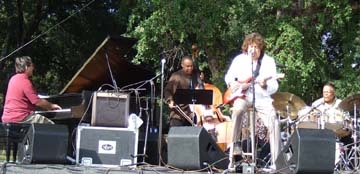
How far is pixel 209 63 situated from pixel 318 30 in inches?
102

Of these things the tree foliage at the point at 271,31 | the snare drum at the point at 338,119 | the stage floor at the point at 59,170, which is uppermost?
the tree foliage at the point at 271,31

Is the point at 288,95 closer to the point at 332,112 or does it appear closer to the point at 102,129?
the point at 332,112

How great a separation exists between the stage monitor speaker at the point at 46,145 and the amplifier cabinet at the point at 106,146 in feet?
3.16

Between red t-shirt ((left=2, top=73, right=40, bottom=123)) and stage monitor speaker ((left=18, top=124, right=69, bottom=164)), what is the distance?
1207 millimetres

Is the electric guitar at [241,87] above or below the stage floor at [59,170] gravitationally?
above

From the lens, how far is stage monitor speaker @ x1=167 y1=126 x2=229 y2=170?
5617mm

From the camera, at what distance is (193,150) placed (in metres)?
5.62

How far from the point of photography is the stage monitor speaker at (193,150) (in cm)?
562

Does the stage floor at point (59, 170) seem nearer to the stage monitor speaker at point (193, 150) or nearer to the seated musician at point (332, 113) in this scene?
the stage monitor speaker at point (193, 150)

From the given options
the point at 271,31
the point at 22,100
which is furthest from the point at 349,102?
the point at 22,100

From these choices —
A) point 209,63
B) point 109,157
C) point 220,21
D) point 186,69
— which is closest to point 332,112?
point 186,69

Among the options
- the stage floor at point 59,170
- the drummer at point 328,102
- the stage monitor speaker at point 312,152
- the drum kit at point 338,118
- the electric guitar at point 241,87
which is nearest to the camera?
the stage monitor speaker at point 312,152

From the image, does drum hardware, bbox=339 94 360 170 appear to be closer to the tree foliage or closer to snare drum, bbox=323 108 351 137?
snare drum, bbox=323 108 351 137

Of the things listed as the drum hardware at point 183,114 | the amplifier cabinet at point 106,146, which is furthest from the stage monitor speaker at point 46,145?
the drum hardware at point 183,114
